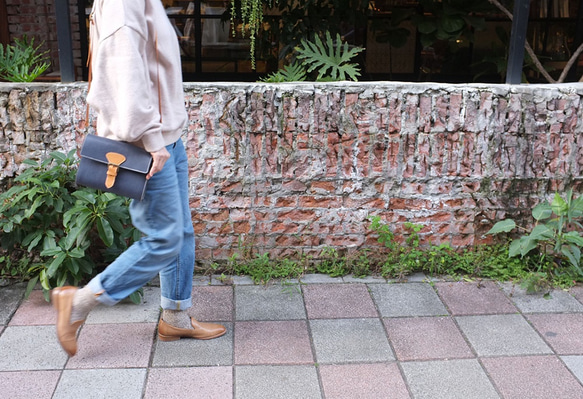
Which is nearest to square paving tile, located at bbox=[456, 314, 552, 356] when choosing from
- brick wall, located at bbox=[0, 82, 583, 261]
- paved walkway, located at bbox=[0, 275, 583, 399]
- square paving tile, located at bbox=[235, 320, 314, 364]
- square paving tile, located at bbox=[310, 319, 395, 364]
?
paved walkway, located at bbox=[0, 275, 583, 399]

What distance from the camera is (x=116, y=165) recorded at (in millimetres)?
2580

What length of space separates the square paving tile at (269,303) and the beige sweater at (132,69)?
118 centimetres

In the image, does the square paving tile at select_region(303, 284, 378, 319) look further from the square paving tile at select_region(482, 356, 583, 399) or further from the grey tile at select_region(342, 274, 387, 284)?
the square paving tile at select_region(482, 356, 583, 399)

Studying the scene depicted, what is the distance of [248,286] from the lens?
3.73 metres

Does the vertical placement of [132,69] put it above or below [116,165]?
above

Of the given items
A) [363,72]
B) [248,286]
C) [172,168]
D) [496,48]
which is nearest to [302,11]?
[363,72]

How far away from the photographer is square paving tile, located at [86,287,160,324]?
3.31 meters

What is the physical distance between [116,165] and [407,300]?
1.84 metres

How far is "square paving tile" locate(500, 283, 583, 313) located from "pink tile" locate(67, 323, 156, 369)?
2.02 metres

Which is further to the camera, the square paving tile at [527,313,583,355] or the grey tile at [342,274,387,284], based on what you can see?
the grey tile at [342,274,387,284]

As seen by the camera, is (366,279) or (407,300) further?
(366,279)

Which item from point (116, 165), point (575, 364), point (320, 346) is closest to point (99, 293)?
point (116, 165)

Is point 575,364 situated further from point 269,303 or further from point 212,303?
point 212,303

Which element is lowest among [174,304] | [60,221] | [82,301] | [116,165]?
[174,304]
